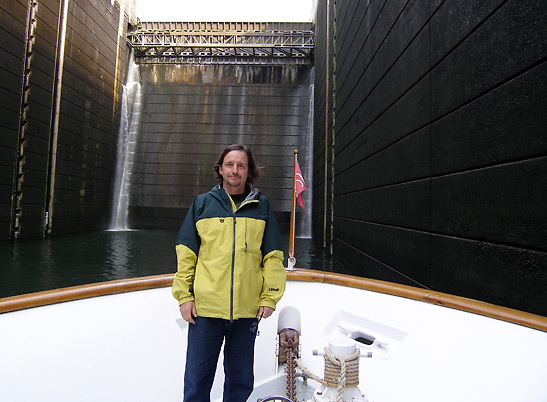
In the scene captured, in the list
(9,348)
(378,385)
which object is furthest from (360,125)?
(9,348)

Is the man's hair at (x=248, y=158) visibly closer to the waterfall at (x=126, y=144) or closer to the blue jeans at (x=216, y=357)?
the blue jeans at (x=216, y=357)

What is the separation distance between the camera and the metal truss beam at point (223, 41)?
12.7m

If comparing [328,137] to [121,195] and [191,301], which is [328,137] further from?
[121,195]

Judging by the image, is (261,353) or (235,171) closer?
(235,171)

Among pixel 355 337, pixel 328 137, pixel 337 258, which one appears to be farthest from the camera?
pixel 328 137

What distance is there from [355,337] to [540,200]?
51.1 inches

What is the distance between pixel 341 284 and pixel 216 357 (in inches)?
49.4

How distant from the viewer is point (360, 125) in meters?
4.95

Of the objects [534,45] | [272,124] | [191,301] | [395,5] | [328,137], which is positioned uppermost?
[272,124]

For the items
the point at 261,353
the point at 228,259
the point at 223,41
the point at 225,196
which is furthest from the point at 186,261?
the point at 223,41

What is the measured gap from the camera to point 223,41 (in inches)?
523

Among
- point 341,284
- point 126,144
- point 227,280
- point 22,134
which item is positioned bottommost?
point 341,284

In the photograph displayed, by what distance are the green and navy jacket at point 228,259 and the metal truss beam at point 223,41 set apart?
12.8 metres

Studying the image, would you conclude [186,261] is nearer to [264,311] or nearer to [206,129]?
[264,311]
